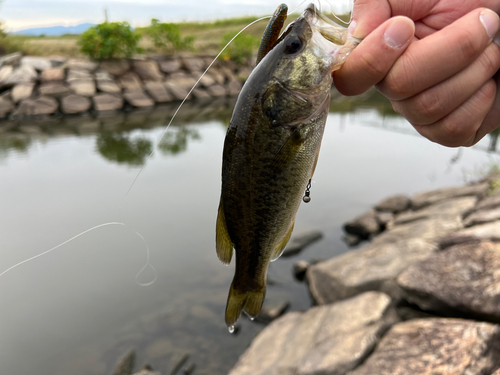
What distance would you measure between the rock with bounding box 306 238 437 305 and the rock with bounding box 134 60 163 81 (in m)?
15.5

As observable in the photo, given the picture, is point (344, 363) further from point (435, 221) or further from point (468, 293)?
point (435, 221)

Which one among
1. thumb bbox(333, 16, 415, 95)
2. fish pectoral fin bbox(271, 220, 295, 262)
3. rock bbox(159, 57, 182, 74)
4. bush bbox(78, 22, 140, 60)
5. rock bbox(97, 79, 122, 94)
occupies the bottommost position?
rock bbox(97, 79, 122, 94)

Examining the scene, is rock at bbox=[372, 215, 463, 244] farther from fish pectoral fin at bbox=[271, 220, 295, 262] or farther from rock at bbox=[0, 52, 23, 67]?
rock at bbox=[0, 52, 23, 67]

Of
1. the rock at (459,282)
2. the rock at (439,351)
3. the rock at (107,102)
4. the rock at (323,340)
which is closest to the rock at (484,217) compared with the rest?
the rock at (459,282)

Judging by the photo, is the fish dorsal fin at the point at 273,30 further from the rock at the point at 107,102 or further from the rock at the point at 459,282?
the rock at the point at 107,102

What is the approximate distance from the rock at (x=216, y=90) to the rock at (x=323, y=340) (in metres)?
17.0

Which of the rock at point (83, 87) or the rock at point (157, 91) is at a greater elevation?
the rock at point (83, 87)

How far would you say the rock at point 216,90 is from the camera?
64.6 ft

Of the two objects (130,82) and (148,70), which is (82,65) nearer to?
(130,82)

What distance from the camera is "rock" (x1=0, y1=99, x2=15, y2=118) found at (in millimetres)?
13727

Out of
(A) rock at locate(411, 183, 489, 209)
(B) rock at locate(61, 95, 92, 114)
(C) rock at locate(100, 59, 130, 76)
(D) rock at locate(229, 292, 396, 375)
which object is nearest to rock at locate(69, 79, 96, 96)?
(B) rock at locate(61, 95, 92, 114)

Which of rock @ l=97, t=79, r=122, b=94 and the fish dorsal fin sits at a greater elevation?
the fish dorsal fin

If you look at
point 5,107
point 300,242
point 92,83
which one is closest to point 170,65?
point 92,83

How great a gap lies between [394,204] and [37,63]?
15748mm
